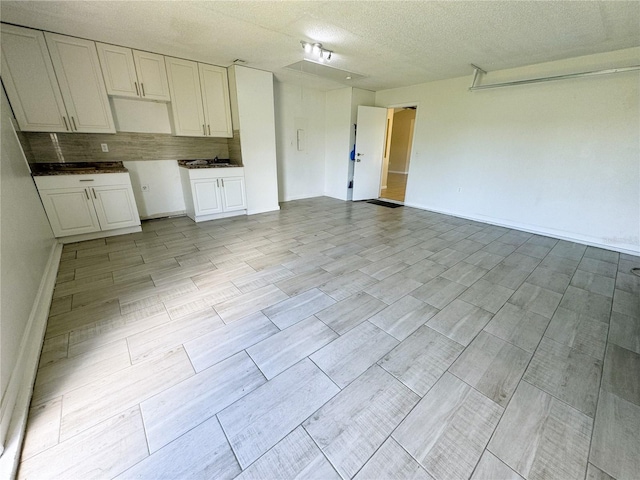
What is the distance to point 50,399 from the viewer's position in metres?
1.38

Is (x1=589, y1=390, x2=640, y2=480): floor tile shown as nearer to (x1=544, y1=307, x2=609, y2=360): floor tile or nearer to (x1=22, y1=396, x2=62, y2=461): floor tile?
(x1=544, y1=307, x2=609, y2=360): floor tile

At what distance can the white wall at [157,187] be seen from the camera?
4.19 m

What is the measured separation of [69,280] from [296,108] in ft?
16.4

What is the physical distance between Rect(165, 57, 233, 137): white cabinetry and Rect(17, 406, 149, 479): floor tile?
421 centimetres

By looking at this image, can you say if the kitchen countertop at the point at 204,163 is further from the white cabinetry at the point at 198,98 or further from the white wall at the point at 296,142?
the white wall at the point at 296,142

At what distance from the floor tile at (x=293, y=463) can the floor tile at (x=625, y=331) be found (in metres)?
2.28

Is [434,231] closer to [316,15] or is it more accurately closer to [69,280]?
[316,15]

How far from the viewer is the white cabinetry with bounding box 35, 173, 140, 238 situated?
316cm

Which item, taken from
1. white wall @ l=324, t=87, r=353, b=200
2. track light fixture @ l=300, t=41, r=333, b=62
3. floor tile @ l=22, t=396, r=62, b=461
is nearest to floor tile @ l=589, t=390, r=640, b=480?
floor tile @ l=22, t=396, r=62, b=461

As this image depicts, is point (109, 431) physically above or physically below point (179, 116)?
below

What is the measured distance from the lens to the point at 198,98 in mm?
4168

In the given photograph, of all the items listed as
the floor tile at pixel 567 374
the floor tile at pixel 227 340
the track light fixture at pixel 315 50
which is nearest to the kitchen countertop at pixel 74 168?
the track light fixture at pixel 315 50

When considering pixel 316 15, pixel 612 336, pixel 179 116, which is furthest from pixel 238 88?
pixel 612 336

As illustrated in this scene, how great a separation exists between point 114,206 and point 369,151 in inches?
197
